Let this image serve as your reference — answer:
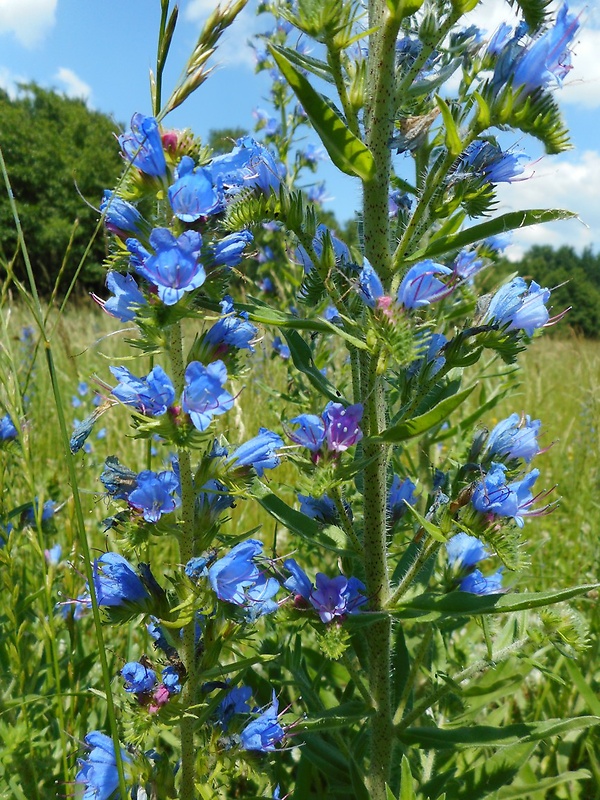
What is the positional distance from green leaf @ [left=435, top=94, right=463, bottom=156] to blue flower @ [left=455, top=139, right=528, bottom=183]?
10 centimetres

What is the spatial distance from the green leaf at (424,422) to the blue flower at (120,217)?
26.8 inches

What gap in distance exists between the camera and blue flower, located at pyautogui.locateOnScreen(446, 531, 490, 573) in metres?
1.55

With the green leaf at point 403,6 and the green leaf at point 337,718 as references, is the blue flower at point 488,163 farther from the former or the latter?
the green leaf at point 337,718

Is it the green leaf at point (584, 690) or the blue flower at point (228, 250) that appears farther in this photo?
the green leaf at point (584, 690)

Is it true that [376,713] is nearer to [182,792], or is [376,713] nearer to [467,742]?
[467,742]

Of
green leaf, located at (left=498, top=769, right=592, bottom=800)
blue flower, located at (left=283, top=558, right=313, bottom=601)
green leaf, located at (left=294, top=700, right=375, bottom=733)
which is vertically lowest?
green leaf, located at (left=498, top=769, right=592, bottom=800)

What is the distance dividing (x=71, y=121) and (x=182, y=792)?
117ft

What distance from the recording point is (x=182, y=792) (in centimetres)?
139

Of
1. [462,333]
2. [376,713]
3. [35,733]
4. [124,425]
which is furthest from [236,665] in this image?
[124,425]

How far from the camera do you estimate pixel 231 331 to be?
1348 millimetres

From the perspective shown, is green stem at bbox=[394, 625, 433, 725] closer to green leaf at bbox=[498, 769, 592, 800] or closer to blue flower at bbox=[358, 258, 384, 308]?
green leaf at bbox=[498, 769, 592, 800]

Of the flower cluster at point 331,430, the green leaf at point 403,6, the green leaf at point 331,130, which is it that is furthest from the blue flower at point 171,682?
the green leaf at point 403,6

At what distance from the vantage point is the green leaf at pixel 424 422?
50.6 inches

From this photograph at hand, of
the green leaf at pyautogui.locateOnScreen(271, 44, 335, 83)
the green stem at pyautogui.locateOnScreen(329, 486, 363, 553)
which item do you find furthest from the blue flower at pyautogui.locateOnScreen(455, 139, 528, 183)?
the green stem at pyautogui.locateOnScreen(329, 486, 363, 553)
